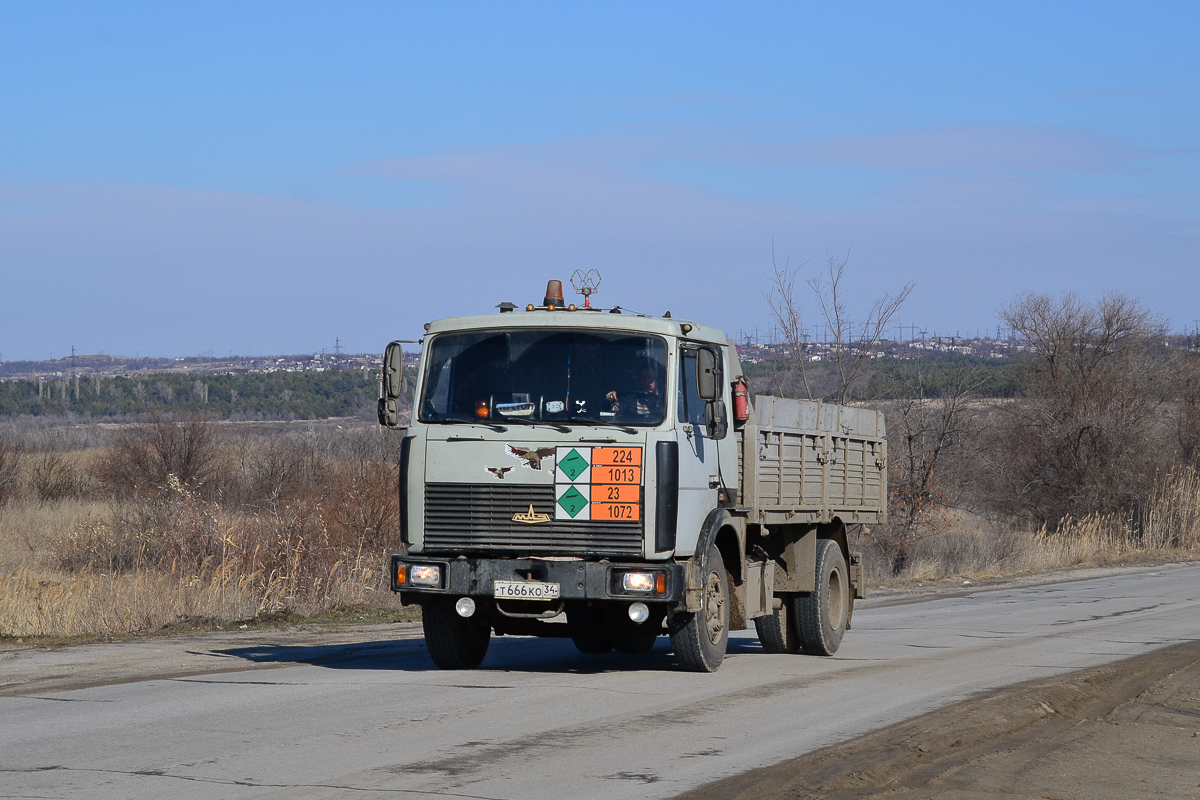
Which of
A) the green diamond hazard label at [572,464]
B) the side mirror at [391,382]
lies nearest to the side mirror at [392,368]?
the side mirror at [391,382]

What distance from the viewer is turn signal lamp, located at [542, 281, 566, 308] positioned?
11.1 metres

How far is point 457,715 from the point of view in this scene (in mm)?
8734

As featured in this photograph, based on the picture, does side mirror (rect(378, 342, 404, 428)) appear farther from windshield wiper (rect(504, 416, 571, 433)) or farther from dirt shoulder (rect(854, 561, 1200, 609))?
dirt shoulder (rect(854, 561, 1200, 609))

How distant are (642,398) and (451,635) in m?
2.73

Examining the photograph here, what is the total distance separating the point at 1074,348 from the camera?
46.3 m

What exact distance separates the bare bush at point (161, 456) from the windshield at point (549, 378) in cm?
2972

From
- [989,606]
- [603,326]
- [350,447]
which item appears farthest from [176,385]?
[603,326]

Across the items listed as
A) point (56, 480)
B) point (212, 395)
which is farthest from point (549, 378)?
point (212, 395)

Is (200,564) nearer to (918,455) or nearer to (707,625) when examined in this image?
(707,625)

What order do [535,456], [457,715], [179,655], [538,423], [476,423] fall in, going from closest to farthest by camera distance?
[457,715] → [535,456] → [538,423] → [476,423] → [179,655]

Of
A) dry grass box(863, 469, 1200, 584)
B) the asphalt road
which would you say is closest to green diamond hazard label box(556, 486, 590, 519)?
the asphalt road

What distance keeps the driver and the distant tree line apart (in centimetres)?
8443

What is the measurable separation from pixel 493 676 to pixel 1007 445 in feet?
112

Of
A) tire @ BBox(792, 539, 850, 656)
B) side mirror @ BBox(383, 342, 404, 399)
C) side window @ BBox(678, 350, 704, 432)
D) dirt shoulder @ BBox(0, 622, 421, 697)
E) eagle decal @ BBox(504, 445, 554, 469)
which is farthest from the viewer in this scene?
tire @ BBox(792, 539, 850, 656)
